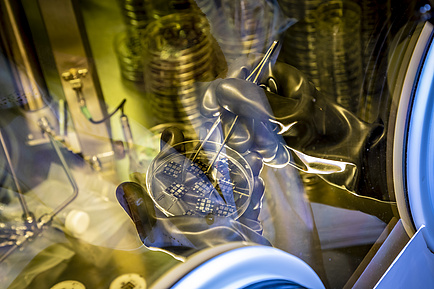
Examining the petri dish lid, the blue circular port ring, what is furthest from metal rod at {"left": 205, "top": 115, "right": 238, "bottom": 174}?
the petri dish lid

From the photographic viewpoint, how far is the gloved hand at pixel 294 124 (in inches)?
24.0

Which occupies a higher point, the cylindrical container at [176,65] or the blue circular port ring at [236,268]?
the cylindrical container at [176,65]

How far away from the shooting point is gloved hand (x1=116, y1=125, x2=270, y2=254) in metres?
0.53

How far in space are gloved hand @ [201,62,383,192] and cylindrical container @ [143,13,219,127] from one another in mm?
25

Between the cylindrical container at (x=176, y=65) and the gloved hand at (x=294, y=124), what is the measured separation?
0.08 feet

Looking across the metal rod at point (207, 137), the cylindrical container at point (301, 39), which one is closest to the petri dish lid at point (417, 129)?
the cylindrical container at point (301, 39)

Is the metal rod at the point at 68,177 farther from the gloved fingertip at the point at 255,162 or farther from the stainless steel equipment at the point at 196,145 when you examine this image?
the gloved fingertip at the point at 255,162

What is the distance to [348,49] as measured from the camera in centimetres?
86

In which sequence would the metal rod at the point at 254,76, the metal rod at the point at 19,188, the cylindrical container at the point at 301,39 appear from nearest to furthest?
the metal rod at the point at 19,188 → the metal rod at the point at 254,76 → the cylindrical container at the point at 301,39

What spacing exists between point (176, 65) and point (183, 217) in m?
0.21

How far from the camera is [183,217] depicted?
56 cm

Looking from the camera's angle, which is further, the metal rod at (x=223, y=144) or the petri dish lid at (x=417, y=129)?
the petri dish lid at (x=417, y=129)

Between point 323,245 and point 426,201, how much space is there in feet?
0.85

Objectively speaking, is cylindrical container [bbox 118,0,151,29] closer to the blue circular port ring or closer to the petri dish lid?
the blue circular port ring
